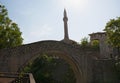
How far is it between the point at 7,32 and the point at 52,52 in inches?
287

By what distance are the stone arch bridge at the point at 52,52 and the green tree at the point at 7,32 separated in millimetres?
5614

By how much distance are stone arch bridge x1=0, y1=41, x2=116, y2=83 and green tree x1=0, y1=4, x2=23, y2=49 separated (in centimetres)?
561

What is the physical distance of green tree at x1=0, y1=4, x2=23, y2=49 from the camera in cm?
2798

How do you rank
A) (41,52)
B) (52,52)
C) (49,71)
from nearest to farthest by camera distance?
(41,52), (52,52), (49,71)

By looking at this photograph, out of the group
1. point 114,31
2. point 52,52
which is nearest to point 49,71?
point 52,52

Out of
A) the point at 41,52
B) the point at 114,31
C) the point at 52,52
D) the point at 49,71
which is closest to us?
the point at 41,52

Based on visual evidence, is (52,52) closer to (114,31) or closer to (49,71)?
(114,31)

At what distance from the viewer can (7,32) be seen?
28.7m

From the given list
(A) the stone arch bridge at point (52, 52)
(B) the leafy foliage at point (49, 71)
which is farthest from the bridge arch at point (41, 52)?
(B) the leafy foliage at point (49, 71)

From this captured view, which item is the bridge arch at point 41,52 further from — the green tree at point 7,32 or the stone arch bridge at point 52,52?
the green tree at point 7,32

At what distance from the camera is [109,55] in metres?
49.1

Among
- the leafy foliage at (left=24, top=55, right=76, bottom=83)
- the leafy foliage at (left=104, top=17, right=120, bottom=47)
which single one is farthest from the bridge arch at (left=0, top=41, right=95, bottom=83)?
the leafy foliage at (left=24, top=55, right=76, bottom=83)

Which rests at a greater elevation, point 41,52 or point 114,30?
point 114,30

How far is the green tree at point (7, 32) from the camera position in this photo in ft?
91.8
